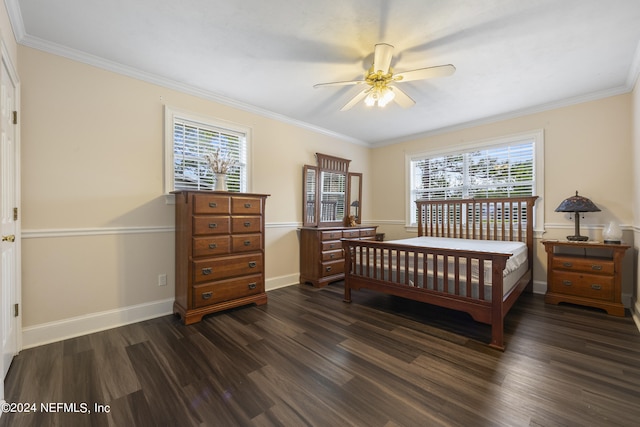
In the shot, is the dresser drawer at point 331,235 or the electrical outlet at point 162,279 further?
the dresser drawer at point 331,235

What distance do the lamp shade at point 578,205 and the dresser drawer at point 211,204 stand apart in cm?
405

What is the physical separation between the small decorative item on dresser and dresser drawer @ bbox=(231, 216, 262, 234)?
4104 millimetres

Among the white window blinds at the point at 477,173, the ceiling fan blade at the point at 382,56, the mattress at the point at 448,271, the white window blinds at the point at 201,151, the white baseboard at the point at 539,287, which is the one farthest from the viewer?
the white window blinds at the point at 477,173

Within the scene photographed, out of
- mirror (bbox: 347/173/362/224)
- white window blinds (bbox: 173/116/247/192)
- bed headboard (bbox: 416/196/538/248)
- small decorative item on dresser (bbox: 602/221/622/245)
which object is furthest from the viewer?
mirror (bbox: 347/173/362/224)

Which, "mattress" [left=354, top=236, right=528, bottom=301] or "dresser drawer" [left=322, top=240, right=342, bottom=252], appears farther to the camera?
"dresser drawer" [left=322, top=240, right=342, bottom=252]

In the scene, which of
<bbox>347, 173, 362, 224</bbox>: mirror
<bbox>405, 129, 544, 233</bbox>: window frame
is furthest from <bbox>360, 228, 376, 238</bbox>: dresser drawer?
<bbox>405, 129, 544, 233</bbox>: window frame

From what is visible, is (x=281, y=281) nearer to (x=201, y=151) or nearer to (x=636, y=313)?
(x=201, y=151)

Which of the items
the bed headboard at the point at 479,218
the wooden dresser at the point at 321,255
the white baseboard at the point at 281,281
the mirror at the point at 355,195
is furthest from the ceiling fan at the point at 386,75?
the white baseboard at the point at 281,281

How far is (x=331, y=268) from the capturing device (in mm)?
4293

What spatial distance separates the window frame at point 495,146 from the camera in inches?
150

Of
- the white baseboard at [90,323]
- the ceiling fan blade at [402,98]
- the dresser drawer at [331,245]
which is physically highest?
the ceiling fan blade at [402,98]

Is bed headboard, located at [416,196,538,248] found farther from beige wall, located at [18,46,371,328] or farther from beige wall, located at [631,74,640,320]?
beige wall, located at [18,46,371,328]

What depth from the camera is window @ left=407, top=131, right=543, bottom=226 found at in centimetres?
396

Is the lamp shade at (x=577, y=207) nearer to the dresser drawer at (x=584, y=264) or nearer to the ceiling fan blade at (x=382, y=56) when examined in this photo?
the dresser drawer at (x=584, y=264)
